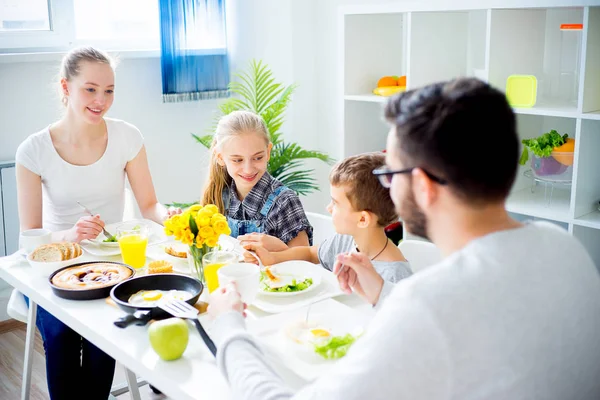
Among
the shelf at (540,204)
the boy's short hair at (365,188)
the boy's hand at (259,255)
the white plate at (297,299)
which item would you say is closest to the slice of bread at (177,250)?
the boy's hand at (259,255)

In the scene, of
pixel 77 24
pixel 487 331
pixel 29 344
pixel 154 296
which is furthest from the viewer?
pixel 77 24

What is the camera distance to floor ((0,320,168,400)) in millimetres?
2658

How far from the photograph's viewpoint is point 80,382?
213 cm

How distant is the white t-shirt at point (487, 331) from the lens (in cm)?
89

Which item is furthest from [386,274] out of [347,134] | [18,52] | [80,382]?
[18,52]

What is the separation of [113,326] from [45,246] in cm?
49

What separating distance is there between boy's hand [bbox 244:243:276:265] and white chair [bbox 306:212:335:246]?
0.42 meters

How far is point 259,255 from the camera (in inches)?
75.9

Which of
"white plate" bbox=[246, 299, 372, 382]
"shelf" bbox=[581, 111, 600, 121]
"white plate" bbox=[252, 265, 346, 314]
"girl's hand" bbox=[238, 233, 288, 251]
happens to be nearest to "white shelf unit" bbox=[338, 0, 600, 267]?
"shelf" bbox=[581, 111, 600, 121]

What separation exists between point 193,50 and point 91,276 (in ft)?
7.22

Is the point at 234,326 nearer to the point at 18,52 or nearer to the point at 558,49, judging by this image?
the point at 558,49

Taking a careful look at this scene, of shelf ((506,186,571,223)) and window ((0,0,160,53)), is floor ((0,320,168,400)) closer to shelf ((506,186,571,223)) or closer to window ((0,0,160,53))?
window ((0,0,160,53))

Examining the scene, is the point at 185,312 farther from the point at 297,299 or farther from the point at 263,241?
the point at 263,241

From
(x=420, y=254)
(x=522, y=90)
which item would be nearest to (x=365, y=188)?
(x=420, y=254)
